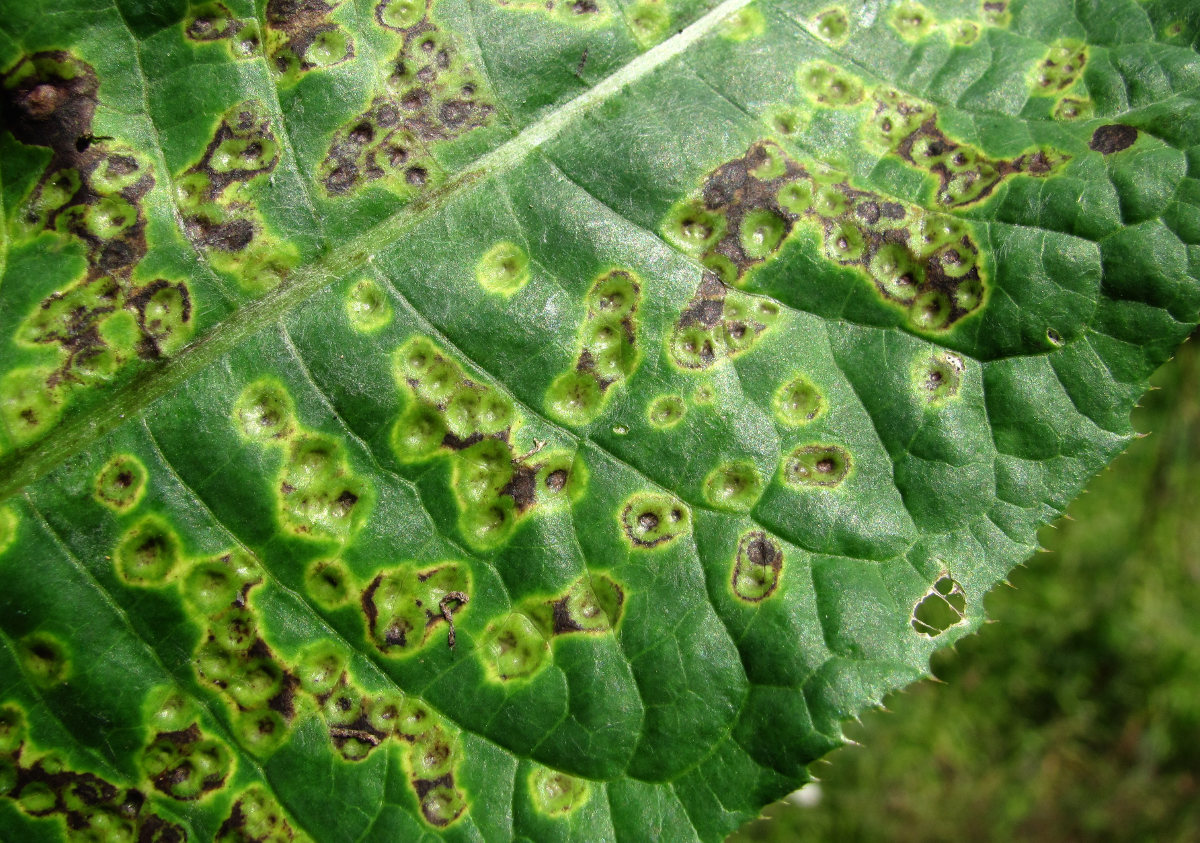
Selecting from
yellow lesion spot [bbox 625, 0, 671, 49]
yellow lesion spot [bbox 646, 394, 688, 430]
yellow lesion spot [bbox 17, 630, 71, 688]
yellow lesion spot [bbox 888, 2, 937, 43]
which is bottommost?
yellow lesion spot [bbox 17, 630, 71, 688]

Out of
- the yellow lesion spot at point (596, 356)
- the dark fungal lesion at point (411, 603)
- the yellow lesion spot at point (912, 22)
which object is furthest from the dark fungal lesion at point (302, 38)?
the yellow lesion spot at point (912, 22)

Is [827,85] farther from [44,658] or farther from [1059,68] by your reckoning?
[44,658]

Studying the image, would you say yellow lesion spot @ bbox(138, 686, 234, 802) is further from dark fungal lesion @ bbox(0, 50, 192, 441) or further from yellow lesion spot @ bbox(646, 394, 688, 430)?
yellow lesion spot @ bbox(646, 394, 688, 430)

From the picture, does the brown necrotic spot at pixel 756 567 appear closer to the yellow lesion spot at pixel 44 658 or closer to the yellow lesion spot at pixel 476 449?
the yellow lesion spot at pixel 476 449

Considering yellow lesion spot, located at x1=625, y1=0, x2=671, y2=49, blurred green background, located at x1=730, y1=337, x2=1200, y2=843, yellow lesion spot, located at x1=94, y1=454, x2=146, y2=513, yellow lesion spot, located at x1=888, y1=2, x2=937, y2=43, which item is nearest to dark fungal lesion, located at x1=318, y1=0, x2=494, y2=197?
yellow lesion spot, located at x1=625, y1=0, x2=671, y2=49

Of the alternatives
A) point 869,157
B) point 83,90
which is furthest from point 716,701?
point 83,90

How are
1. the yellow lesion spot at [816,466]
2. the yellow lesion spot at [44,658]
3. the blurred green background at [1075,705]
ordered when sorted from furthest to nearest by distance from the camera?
1. the blurred green background at [1075,705]
2. the yellow lesion spot at [816,466]
3. the yellow lesion spot at [44,658]

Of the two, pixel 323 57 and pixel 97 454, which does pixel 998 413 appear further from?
pixel 97 454

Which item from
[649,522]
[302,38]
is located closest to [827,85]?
[649,522]
